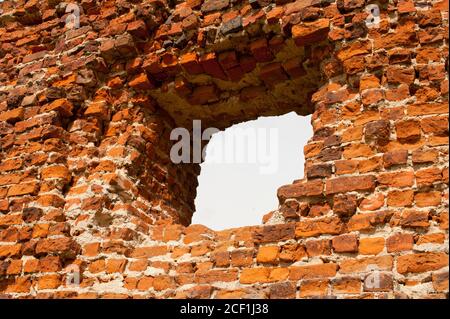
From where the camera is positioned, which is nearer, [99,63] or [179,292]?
[179,292]

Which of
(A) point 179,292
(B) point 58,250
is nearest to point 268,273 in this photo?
(A) point 179,292

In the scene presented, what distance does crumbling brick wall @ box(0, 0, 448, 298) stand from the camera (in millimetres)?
2684

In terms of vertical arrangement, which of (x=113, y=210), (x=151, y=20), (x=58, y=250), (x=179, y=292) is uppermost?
(x=151, y=20)

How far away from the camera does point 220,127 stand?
13.6ft

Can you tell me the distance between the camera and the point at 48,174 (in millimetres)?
3533

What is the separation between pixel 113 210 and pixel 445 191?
1923 millimetres

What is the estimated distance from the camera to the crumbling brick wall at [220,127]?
2.68 m

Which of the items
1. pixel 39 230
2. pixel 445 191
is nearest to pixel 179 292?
pixel 39 230

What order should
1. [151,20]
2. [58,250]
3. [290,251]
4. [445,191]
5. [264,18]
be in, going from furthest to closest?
[151,20] → [264,18] → [58,250] → [290,251] → [445,191]

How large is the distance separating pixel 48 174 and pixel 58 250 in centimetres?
56

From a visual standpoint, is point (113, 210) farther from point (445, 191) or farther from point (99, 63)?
point (445, 191)

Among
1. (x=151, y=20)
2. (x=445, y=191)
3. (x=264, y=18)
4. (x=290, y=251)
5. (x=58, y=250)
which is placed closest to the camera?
(x=445, y=191)

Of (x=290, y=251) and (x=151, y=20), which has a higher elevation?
(x=151, y=20)

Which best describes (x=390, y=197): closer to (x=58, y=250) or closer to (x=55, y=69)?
(x=58, y=250)
